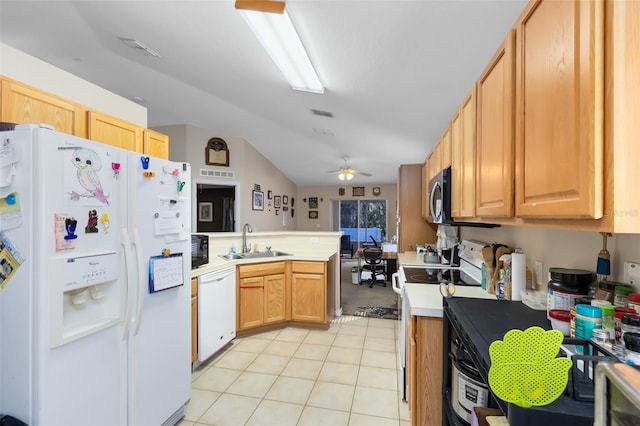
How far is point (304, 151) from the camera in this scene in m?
6.25

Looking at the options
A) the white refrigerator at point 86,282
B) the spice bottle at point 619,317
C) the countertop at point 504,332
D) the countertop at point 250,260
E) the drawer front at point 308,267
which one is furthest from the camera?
the drawer front at point 308,267

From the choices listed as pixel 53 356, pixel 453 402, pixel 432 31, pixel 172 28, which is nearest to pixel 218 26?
pixel 172 28

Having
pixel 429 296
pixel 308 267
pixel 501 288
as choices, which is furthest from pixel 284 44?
pixel 308 267

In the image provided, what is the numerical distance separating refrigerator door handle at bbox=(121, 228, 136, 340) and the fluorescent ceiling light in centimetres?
137

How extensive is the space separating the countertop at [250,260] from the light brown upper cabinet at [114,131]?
112cm

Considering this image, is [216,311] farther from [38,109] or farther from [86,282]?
[38,109]

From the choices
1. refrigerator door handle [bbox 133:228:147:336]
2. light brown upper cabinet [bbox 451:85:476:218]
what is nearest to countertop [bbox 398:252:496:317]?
light brown upper cabinet [bbox 451:85:476:218]

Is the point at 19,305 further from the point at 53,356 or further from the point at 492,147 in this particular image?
the point at 492,147

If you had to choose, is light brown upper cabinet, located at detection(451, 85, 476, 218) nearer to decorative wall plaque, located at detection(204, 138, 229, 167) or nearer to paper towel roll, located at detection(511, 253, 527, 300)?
paper towel roll, located at detection(511, 253, 527, 300)

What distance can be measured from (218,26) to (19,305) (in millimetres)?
2074

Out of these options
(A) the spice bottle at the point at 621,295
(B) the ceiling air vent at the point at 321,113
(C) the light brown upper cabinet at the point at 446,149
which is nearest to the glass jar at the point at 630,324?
(A) the spice bottle at the point at 621,295

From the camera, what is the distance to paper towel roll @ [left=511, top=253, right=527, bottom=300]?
1.46 metres

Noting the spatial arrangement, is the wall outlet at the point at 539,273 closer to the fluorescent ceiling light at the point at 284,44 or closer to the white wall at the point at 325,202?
the fluorescent ceiling light at the point at 284,44

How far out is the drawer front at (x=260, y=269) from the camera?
10.3 feet
